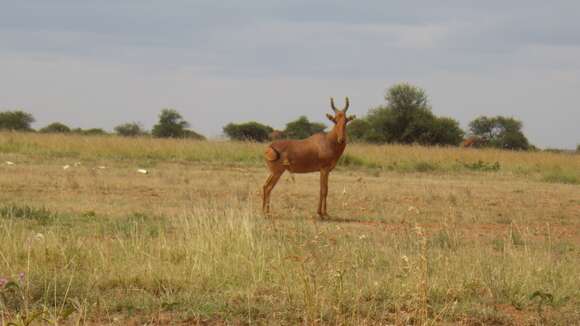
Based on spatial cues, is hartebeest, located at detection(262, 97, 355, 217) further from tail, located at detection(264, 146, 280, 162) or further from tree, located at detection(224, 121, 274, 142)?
tree, located at detection(224, 121, 274, 142)

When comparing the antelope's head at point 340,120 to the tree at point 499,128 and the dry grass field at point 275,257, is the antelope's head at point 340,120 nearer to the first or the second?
the dry grass field at point 275,257

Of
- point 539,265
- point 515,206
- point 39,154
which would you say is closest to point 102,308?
point 539,265

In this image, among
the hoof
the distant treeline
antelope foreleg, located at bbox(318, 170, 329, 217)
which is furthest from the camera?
the distant treeline

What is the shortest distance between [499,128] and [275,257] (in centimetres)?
5302

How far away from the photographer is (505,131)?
5644 centimetres

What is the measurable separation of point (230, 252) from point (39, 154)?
681 inches

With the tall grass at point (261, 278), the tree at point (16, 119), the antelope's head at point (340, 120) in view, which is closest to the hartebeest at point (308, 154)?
the antelope's head at point (340, 120)

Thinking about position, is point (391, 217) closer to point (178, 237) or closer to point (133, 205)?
point (133, 205)

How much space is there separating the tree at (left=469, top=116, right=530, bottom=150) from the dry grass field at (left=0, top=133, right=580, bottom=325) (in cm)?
3726

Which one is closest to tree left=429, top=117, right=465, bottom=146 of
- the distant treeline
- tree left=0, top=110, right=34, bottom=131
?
the distant treeline

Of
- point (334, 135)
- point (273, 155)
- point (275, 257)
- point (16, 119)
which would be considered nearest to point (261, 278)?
point (275, 257)

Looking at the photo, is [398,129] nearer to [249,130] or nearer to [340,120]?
[249,130]

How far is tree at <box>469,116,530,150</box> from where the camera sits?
173 ft

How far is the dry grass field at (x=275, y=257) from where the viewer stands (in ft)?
18.7
